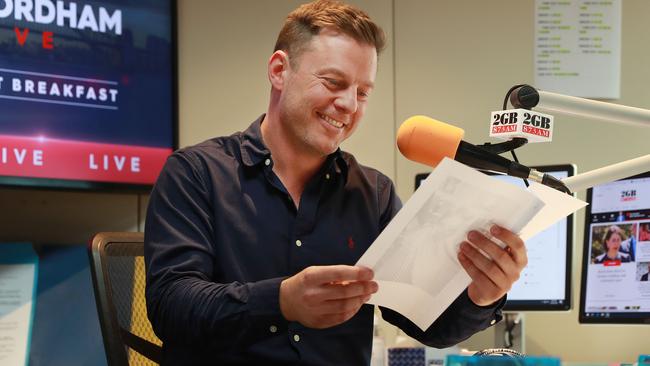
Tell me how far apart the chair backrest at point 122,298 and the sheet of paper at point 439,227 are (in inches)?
20.9

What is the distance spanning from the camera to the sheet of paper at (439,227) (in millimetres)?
1282

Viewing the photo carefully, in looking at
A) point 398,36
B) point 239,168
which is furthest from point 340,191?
point 398,36

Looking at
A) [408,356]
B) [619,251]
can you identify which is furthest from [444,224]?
[619,251]

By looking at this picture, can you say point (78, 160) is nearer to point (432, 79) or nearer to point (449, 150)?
point (432, 79)

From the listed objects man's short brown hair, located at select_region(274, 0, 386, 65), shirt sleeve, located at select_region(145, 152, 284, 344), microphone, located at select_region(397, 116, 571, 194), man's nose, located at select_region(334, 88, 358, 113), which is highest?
man's short brown hair, located at select_region(274, 0, 386, 65)

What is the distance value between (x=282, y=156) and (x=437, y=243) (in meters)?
0.52

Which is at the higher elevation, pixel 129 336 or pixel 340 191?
pixel 340 191

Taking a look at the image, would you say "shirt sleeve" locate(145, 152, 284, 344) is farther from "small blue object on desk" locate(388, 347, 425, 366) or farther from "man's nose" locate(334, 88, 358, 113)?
"small blue object on desk" locate(388, 347, 425, 366)

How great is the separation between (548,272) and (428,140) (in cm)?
137

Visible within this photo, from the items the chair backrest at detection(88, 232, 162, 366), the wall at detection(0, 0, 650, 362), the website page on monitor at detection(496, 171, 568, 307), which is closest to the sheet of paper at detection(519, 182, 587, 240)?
the chair backrest at detection(88, 232, 162, 366)

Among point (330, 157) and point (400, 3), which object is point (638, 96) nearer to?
point (400, 3)

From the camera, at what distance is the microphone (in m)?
1.33

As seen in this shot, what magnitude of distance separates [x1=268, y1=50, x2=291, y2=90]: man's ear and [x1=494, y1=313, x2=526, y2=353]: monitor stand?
1.13m

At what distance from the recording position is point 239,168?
71.0 inches
